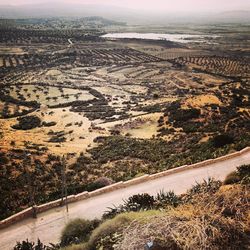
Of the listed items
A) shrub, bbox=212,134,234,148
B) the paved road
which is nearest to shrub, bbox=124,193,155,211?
the paved road

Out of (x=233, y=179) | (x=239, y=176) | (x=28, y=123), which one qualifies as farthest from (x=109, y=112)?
(x=233, y=179)

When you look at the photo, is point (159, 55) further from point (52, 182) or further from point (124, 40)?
point (52, 182)

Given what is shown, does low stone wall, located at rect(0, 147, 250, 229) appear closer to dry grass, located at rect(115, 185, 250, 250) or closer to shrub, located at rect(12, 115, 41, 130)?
dry grass, located at rect(115, 185, 250, 250)

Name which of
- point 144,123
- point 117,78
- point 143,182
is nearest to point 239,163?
point 143,182

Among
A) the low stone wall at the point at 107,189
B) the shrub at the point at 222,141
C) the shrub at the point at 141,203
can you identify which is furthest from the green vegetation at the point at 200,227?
the shrub at the point at 222,141

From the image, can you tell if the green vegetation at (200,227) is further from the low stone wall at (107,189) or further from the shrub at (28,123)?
the shrub at (28,123)

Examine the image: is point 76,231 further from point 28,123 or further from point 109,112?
point 109,112
